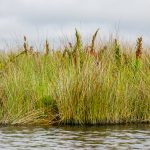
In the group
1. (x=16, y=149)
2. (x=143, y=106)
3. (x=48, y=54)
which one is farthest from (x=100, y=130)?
(x=48, y=54)

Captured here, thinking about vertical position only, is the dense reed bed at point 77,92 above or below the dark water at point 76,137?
above

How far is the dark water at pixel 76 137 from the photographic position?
9.21 m

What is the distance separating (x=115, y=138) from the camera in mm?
10172

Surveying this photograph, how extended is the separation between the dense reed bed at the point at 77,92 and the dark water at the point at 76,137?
1.61 ft

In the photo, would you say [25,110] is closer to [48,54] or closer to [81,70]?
[81,70]

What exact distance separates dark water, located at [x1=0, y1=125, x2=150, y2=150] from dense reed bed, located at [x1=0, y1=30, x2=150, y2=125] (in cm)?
49

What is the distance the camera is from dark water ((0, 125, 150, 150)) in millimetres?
9211

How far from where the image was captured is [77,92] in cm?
1192

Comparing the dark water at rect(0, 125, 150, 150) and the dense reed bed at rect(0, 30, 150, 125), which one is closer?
the dark water at rect(0, 125, 150, 150)

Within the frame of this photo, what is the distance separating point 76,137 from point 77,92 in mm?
1866

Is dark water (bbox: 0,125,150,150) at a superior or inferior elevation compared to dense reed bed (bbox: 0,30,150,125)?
inferior

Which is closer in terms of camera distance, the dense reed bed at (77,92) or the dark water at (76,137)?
the dark water at (76,137)

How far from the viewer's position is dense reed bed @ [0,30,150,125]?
11.9m

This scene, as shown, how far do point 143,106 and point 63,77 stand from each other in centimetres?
194
